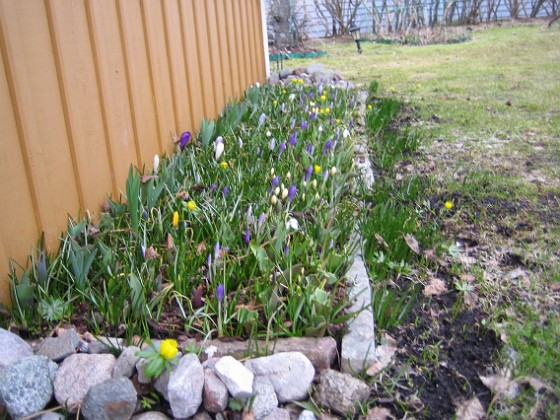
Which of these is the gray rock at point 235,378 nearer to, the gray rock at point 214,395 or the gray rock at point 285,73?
the gray rock at point 214,395

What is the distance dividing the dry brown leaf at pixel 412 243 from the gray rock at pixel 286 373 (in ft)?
3.37

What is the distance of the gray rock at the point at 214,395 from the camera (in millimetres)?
1604

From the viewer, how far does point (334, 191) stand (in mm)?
3055

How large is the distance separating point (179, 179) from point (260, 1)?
3988 mm

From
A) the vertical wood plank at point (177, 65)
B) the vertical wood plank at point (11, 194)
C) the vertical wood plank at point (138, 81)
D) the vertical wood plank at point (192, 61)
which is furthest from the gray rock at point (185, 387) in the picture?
the vertical wood plank at point (192, 61)

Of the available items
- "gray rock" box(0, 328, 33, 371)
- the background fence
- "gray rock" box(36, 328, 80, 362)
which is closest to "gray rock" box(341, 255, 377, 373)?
"gray rock" box(36, 328, 80, 362)

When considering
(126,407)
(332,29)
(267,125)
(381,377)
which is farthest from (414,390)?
(332,29)

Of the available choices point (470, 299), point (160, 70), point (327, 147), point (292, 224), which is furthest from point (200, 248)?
point (160, 70)

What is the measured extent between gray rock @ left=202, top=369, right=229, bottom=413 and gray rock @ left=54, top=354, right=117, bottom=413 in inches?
11.8

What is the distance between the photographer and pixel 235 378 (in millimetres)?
1621

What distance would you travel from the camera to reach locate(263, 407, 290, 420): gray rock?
65.0 inches

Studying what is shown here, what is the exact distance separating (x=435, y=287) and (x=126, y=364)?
1434mm

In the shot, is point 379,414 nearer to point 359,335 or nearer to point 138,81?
point 359,335

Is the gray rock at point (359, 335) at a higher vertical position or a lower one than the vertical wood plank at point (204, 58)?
lower
